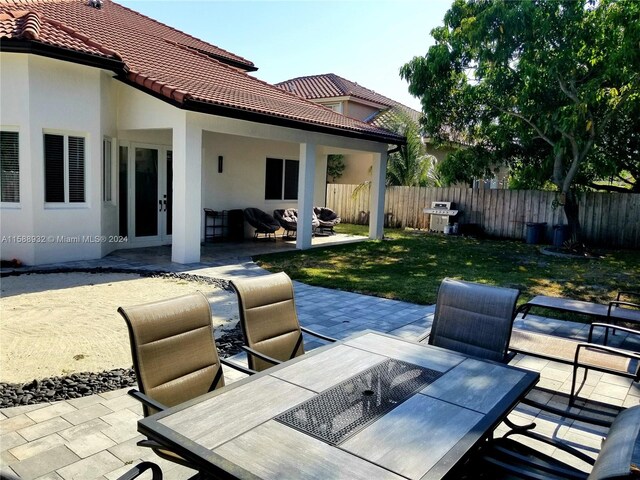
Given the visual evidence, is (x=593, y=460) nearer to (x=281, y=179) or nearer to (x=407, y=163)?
(x=281, y=179)

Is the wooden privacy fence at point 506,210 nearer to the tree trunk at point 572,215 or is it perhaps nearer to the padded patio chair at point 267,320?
the tree trunk at point 572,215

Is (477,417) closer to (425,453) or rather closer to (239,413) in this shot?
(425,453)

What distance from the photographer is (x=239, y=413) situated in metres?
2.31

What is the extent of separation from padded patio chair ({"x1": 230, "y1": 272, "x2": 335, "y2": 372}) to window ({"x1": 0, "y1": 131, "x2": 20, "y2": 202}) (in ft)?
27.1

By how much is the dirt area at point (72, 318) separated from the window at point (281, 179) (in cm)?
782

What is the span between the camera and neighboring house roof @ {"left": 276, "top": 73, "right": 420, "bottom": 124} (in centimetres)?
2503

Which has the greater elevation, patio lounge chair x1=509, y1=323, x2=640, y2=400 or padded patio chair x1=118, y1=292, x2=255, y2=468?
padded patio chair x1=118, y1=292, x2=255, y2=468

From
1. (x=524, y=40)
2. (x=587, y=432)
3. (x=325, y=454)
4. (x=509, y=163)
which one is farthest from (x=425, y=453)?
(x=509, y=163)

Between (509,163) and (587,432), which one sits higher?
(509,163)

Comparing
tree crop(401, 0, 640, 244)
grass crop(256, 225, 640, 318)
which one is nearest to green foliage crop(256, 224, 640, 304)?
grass crop(256, 225, 640, 318)

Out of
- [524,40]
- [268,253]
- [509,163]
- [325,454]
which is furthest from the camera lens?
[509,163]

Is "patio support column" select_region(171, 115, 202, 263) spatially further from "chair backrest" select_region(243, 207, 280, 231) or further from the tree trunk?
the tree trunk

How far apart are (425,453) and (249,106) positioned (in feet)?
33.1

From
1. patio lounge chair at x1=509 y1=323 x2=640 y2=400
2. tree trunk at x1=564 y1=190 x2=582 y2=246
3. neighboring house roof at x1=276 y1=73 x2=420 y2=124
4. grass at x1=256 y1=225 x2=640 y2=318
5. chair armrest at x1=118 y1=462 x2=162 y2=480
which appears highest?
neighboring house roof at x1=276 y1=73 x2=420 y2=124
